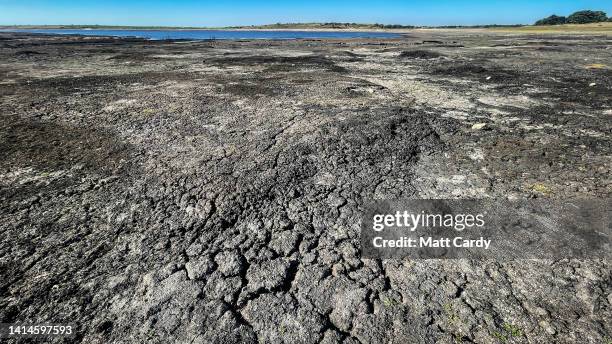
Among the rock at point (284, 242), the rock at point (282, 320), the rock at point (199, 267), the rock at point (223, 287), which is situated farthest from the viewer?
the rock at point (284, 242)

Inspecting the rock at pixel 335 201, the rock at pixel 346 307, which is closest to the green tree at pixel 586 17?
the rock at pixel 335 201

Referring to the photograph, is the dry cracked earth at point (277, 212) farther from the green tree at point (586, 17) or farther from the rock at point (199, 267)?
the green tree at point (586, 17)

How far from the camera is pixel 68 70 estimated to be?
10.9 metres

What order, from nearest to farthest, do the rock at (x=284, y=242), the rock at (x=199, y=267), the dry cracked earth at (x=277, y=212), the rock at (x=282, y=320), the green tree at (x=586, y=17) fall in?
the rock at (x=282, y=320)
the dry cracked earth at (x=277, y=212)
the rock at (x=199, y=267)
the rock at (x=284, y=242)
the green tree at (x=586, y=17)

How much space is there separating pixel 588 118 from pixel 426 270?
15.8 ft

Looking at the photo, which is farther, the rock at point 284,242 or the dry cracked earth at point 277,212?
the rock at point 284,242

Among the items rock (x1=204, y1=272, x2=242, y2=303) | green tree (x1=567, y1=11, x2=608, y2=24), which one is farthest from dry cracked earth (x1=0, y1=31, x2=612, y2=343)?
green tree (x1=567, y1=11, x2=608, y2=24)

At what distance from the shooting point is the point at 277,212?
9.21ft

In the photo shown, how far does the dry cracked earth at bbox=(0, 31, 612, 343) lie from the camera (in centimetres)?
184

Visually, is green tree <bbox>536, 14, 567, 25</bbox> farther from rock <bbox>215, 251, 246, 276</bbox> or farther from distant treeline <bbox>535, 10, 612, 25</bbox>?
rock <bbox>215, 251, 246, 276</bbox>

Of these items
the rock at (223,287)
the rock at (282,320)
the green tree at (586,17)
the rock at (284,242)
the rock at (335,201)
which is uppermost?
the green tree at (586,17)

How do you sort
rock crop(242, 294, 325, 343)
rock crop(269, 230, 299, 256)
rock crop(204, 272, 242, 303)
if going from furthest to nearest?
rock crop(269, 230, 299, 256) < rock crop(204, 272, 242, 303) < rock crop(242, 294, 325, 343)

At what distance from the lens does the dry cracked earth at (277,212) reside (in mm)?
1836

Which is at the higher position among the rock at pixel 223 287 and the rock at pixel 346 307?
the rock at pixel 223 287
